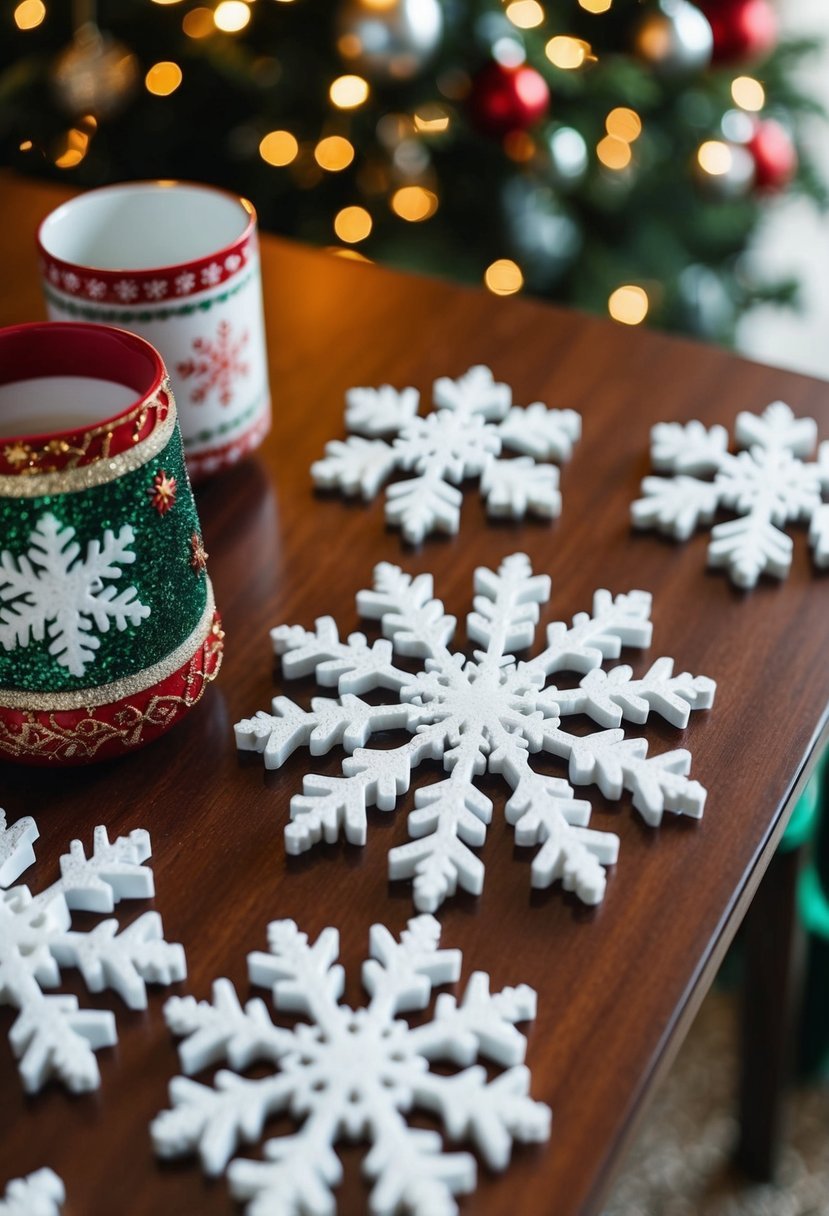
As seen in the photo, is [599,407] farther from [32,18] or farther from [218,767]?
[32,18]

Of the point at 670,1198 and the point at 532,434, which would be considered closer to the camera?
the point at 532,434

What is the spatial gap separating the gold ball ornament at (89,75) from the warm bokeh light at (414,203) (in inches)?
12.8

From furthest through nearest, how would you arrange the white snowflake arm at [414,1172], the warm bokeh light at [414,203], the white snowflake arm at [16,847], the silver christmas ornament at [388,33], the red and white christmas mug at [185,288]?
1. the warm bokeh light at [414,203]
2. the silver christmas ornament at [388,33]
3. the red and white christmas mug at [185,288]
4. the white snowflake arm at [16,847]
5. the white snowflake arm at [414,1172]

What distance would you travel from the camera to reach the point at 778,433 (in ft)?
2.45

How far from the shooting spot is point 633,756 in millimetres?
562

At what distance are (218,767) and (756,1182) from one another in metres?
0.82

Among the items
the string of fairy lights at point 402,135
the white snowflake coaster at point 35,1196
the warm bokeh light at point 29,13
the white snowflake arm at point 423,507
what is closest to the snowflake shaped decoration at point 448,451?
the white snowflake arm at point 423,507

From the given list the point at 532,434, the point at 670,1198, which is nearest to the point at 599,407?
the point at 532,434

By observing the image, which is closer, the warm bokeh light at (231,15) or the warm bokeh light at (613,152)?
the warm bokeh light at (231,15)

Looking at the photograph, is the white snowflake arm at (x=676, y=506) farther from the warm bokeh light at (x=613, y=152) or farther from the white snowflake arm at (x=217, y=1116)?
the warm bokeh light at (x=613, y=152)

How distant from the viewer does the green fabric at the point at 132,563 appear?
1.60 ft

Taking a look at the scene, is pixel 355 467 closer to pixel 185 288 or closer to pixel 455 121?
pixel 185 288

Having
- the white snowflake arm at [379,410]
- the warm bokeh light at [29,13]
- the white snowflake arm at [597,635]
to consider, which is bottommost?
the white snowflake arm at [597,635]

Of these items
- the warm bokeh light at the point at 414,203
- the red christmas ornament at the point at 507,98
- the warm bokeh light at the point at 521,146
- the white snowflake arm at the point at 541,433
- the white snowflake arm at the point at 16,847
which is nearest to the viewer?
the white snowflake arm at the point at 16,847
